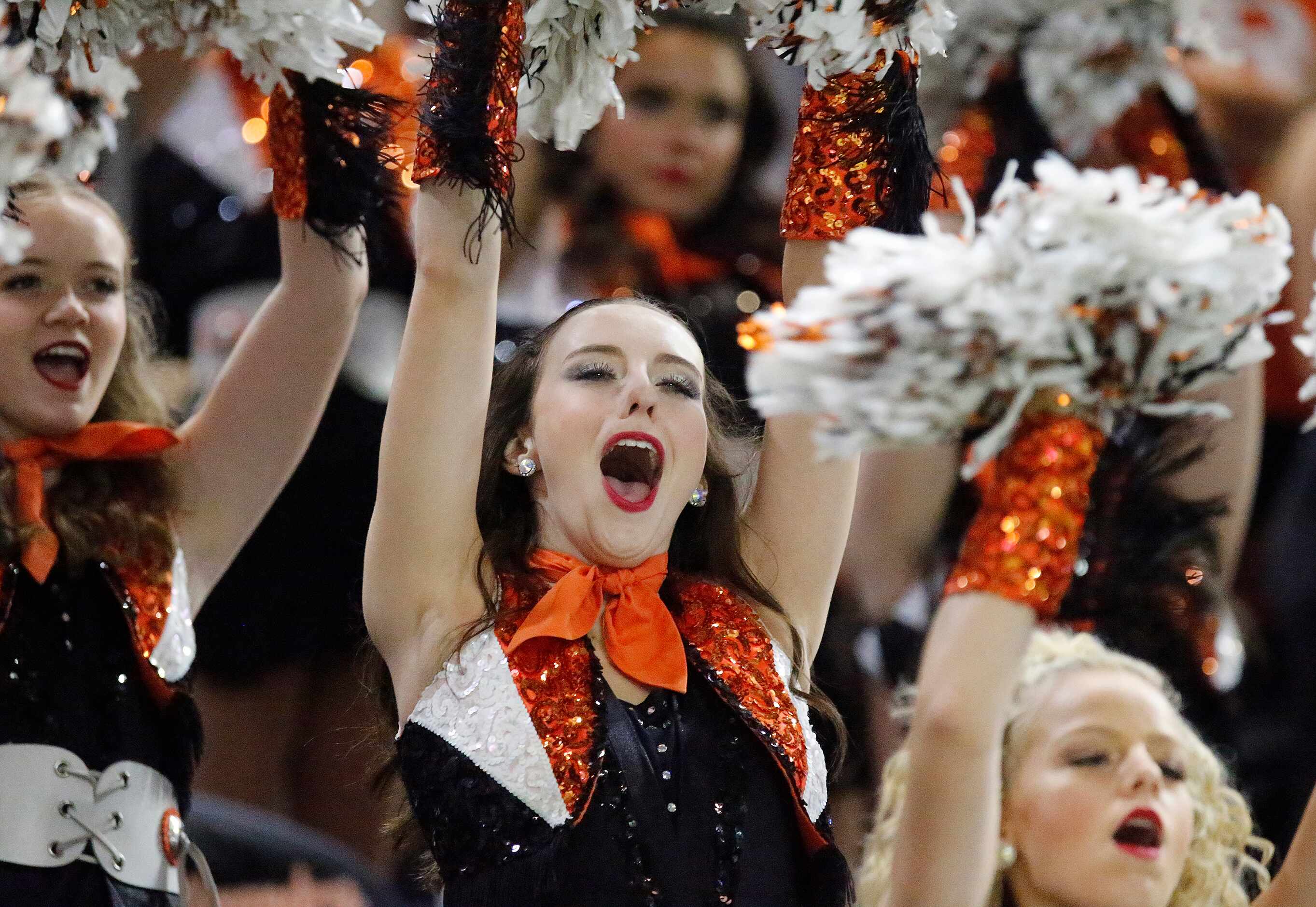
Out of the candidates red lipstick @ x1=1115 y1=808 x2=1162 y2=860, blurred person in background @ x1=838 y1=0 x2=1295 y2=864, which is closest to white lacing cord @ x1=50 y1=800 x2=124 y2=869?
red lipstick @ x1=1115 y1=808 x2=1162 y2=860

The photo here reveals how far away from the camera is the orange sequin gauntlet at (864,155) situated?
258 cm

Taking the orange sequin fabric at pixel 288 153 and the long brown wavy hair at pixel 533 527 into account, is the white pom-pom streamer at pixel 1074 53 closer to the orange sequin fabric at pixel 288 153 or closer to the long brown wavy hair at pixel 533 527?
the long brown wavy hair at pixel 533 527

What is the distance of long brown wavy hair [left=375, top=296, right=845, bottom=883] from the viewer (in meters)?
2.66

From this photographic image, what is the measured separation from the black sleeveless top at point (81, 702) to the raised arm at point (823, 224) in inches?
34.0

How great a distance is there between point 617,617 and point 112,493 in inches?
32.4

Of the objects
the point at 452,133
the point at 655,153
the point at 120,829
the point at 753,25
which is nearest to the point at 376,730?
the point at 120,829

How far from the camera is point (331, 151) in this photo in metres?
2.86

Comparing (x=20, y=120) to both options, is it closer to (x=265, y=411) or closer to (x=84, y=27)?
(x=84, y=27)

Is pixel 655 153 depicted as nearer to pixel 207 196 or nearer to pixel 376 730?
pixel 207 196

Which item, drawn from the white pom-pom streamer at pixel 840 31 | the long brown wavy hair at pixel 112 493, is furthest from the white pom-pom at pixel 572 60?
the long brown wavy hair at pixel 112 493

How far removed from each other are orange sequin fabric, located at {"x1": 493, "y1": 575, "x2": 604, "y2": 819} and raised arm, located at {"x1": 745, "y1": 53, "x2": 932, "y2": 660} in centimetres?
35

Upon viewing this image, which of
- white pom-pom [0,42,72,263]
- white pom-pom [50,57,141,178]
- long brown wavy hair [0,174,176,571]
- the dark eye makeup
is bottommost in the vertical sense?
long brown wavy hair [0,174,176,571]

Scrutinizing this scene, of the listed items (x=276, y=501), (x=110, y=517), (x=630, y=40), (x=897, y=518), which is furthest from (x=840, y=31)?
(x=276, y=501)

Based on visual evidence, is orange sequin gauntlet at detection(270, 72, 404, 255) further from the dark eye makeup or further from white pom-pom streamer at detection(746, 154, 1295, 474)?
white pom-pom streamer at detection(746, 154, 1295, 474)
